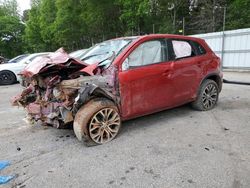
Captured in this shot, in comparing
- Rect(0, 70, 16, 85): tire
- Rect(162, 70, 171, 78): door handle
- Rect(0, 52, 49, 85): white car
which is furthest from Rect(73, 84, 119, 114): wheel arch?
Rect(0, 70, 16, 85): tire

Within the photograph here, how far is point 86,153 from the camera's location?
3.48 meters

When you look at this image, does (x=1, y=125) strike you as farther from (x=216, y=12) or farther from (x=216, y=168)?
(x=216, y=12)

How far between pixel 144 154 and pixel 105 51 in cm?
197

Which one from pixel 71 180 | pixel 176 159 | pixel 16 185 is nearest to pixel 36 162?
pixel 16 185

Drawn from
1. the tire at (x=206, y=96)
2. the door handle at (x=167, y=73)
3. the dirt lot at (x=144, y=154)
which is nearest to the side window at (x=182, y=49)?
the door handle at (x=167, y=73)

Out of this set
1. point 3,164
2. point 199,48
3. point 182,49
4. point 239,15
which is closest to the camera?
point 3,164

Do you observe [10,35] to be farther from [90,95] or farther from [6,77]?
[90,95]

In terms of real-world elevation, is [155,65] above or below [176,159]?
above

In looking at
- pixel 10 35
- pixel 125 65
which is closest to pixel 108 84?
pixel 125 65

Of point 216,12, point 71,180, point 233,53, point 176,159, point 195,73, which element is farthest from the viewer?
point 216,12

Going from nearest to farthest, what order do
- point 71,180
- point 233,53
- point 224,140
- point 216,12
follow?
1. point 71,180
2. point 224,140
3. point 233,53
4. point 216,12

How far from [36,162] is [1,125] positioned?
7.04 ft

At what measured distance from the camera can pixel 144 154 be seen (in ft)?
11.0

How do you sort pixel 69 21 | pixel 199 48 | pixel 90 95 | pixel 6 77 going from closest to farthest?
pixel 90 95 → pixel 199 48 → pixel 6 77 → pixel 69 21
